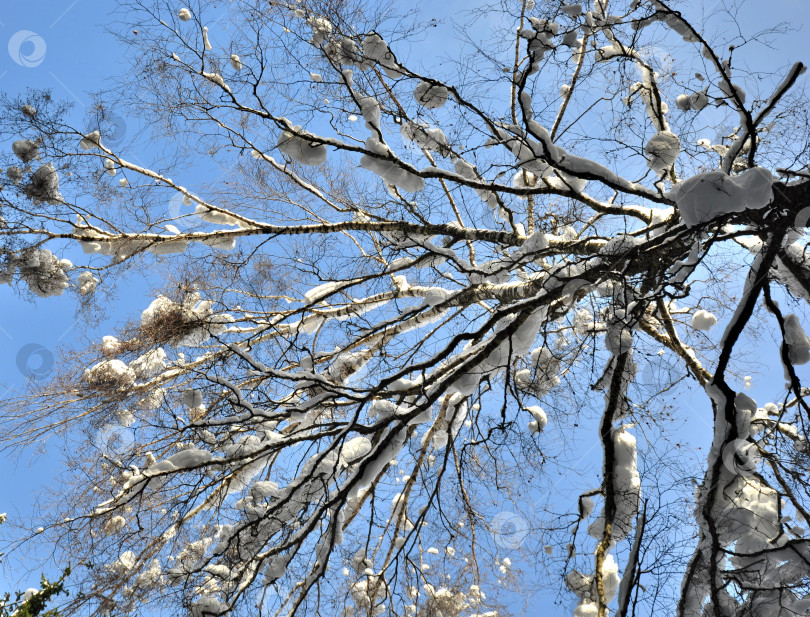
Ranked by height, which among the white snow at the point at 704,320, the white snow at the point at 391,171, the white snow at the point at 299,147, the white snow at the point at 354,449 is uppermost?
the white snow at the point at 299,147

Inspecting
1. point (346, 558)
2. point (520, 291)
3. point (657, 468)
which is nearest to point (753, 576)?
point (657, 468)

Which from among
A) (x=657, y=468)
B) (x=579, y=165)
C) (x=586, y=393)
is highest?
(x=579, y=165)

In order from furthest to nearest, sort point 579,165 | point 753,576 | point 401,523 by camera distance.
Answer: point 401,523 < point 579,165 < point 753,576

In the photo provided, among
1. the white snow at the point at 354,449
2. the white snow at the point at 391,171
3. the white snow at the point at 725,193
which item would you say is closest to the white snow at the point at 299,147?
the white snow at the point at 391,171

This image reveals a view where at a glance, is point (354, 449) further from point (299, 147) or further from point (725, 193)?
point (725, 193)

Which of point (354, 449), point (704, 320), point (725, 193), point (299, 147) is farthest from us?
point (704, 320)

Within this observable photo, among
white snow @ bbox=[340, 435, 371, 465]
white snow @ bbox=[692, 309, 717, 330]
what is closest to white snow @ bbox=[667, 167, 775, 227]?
white snow @ bbox=[692, 309, 717, 330]

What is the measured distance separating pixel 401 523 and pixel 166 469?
3.13 metres

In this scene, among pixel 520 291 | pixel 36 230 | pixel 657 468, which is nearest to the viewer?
pixel 657 468

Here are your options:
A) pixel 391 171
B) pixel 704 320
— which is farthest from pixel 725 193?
pixel 704 320

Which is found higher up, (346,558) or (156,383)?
(156,383)

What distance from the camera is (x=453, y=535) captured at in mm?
4625

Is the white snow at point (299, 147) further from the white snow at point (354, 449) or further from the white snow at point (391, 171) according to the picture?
the white snow at point (354, 449)

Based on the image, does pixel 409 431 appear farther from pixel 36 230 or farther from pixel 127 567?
pixel 36 230
